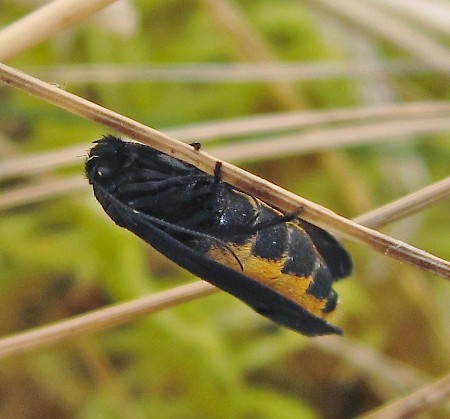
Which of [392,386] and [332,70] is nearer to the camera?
[392,386]

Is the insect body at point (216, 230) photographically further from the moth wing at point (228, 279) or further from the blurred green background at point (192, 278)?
the blurred green background at point (192, 278)

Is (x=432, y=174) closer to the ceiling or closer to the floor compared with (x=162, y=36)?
closer to the floor

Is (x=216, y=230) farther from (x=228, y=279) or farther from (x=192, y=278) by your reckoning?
(x=192, y=278)

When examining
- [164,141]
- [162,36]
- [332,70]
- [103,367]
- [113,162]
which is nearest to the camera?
[164,141]

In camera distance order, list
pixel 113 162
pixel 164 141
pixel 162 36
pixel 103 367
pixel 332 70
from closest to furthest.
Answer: pixel 164 141 < pixel 113 162 < pixel 103 367 < pixel 332 70 < pixel 162 36

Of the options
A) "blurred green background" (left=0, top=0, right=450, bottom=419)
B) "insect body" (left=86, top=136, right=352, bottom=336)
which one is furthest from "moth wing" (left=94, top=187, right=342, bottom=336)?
"blurred green background" (left=0, top=0, right=450, bottom=419)

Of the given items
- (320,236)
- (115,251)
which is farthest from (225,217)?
(115,251)

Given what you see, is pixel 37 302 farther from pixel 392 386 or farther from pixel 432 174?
pixel 432 174
